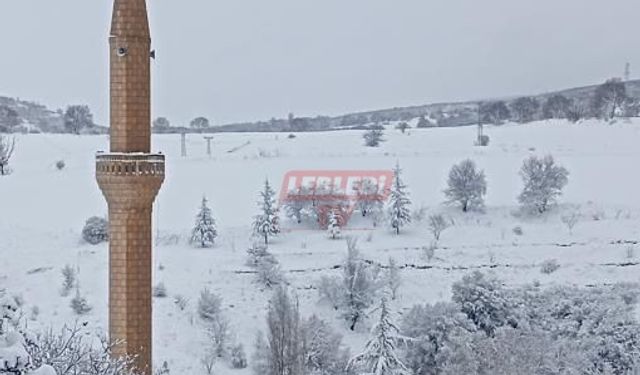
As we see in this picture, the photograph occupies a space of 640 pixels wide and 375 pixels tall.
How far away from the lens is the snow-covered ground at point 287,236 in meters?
21.5

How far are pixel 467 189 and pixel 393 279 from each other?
754 cm

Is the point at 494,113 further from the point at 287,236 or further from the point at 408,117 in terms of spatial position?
the point at 287,236

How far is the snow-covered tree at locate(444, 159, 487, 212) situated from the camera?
96.0 ft

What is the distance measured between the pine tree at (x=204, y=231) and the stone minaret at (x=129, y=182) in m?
14.7

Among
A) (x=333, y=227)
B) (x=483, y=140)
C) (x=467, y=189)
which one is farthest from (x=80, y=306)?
(x=483, y=140)

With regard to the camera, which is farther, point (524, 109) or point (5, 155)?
point (524, 109)

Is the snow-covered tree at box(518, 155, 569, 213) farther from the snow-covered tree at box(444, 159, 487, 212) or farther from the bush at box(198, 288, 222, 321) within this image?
the bush at box(198, 288, 222, 321)

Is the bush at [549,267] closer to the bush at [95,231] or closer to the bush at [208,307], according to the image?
the bush at [208,307]

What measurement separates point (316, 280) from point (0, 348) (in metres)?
18.4

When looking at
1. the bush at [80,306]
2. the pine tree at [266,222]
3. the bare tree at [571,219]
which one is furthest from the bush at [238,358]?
the bare tree at [571,219]

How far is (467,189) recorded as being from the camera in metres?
29.2

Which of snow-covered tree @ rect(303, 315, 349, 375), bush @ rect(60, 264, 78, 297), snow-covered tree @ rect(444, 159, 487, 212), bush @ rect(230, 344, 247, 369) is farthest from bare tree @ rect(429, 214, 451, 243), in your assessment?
bush @ rect(60, 264, 78, 297)

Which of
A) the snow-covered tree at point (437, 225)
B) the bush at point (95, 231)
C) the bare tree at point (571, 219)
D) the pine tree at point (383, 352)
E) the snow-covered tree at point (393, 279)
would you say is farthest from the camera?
the bare tree at point (571, 219)

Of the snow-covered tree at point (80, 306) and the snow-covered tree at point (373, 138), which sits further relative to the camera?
the snow-covered tree at point (373, 138)
